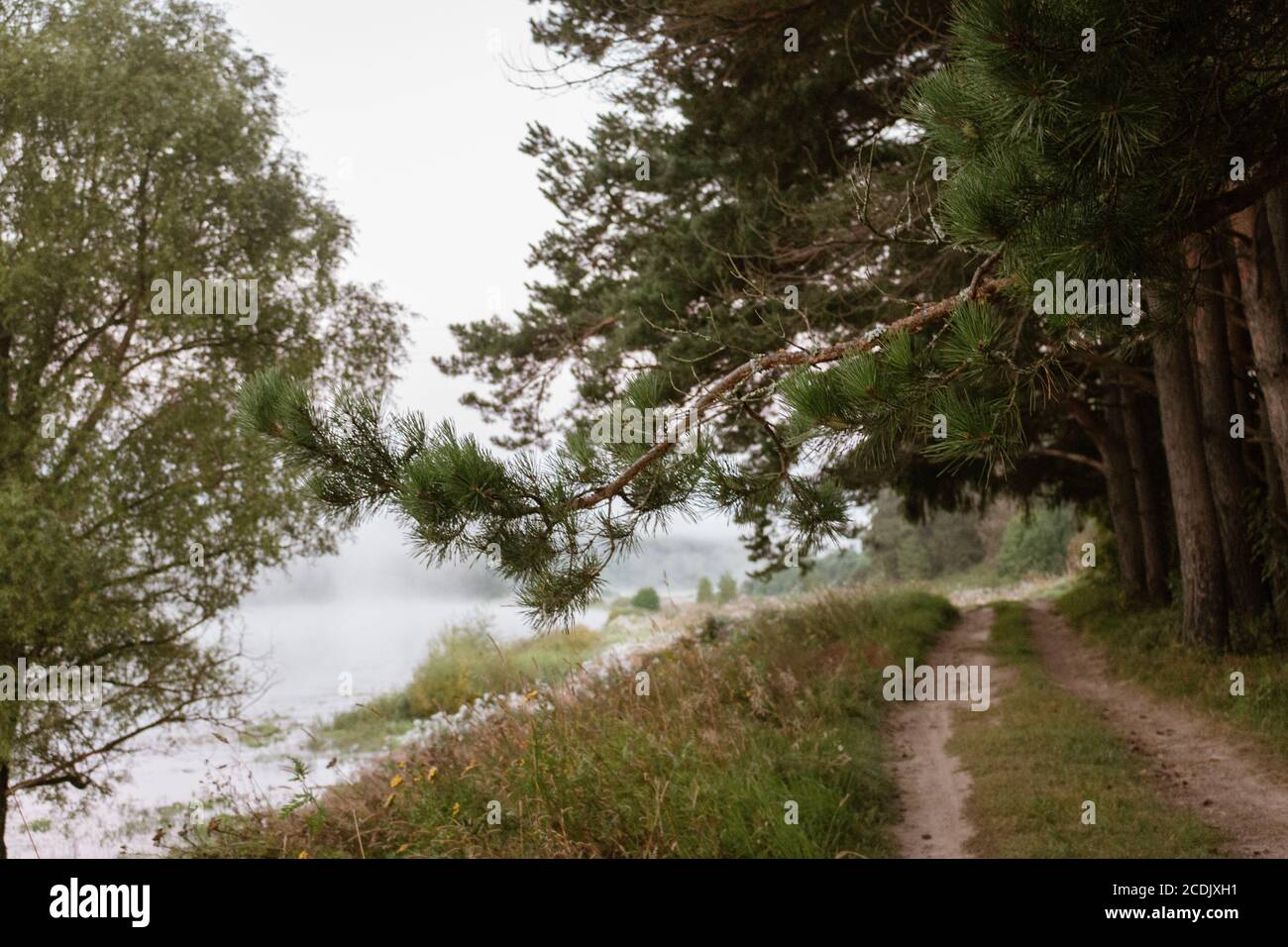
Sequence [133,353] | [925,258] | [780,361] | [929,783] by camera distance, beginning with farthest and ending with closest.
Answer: [133,353] → [925,258] → [929,783] → [780,361]

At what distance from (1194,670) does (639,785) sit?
726 centimetres

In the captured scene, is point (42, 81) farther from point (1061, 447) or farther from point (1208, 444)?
point (1061, 447)

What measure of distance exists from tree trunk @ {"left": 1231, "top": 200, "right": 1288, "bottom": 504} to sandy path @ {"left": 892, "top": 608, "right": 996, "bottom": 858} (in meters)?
3.90

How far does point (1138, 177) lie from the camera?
4242 mm

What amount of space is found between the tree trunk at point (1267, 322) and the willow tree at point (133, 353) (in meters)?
11.6

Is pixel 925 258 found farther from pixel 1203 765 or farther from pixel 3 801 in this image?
pixel 3 801

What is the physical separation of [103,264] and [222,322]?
5.47 ft

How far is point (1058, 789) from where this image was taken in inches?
272

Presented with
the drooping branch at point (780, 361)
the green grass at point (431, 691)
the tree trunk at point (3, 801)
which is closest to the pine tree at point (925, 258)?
the drooping branch at point (780, 361)

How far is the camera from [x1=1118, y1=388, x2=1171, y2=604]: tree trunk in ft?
46.7

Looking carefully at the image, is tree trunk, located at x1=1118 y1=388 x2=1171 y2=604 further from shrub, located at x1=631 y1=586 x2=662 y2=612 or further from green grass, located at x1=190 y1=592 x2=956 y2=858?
shrub, located at x1=631 y1=586 x2=662 y2=612

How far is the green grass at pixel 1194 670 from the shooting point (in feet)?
27.7

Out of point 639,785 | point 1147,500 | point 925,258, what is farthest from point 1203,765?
point 1147,500
